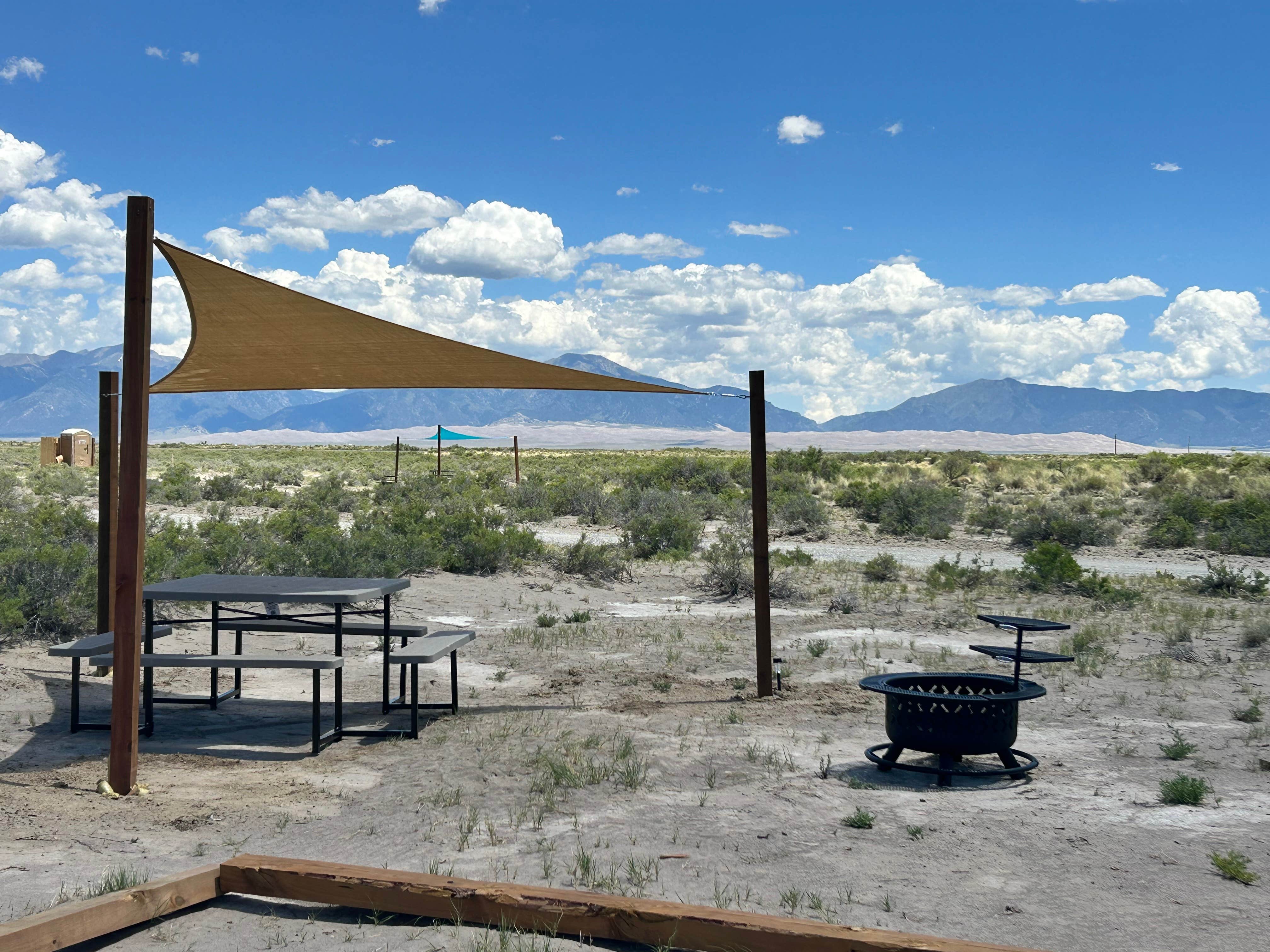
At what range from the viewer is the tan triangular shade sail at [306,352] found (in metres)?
6.68

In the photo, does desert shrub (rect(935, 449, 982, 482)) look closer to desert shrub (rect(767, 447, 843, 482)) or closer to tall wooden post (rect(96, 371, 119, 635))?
desert shrub (rect(767, 447, 843, 482))

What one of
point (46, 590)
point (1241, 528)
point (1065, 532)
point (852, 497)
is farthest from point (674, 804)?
point (852, 497)

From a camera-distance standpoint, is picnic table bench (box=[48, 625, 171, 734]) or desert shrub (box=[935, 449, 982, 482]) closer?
picnic table bench (box=[48, 625, 171, 734])

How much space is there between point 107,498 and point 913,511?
713 inches

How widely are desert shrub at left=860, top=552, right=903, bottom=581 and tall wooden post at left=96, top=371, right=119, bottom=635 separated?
10.4 meters

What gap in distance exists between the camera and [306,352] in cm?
769

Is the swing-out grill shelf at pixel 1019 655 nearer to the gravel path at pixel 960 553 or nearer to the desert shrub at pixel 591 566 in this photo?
the desert shrub at pixel 591 566

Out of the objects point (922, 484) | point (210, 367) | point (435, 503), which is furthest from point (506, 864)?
point (922, 484)

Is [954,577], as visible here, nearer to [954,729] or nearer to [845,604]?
A: [845,604]

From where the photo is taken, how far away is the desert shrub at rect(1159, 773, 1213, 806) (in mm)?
5289

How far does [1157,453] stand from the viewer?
5066 cm

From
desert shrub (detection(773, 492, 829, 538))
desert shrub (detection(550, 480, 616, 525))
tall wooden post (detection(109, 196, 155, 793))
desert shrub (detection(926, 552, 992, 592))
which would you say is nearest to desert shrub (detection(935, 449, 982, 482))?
desert shrub (detection(773, 492, 829, 538))

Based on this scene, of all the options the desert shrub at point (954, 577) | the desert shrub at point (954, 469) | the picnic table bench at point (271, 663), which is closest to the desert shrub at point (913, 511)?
the desert shrub at point (954, 577)

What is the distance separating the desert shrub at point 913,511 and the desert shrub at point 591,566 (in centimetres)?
892
